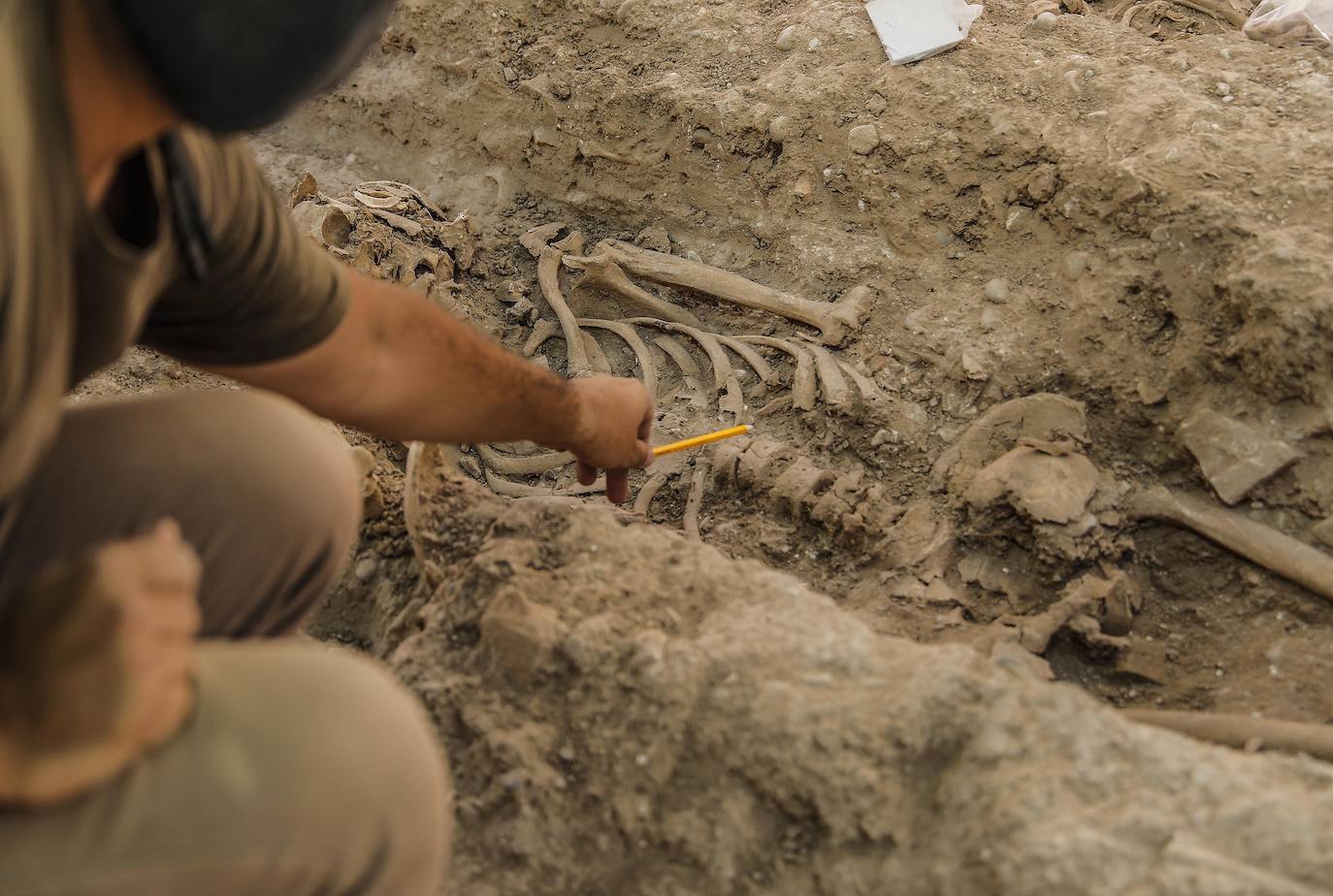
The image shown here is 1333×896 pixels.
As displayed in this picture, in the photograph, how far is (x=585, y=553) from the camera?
A: 93.1 inches

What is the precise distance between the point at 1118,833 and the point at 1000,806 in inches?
7.0

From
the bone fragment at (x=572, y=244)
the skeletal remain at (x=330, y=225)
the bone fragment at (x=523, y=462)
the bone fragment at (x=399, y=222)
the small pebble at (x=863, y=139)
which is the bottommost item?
the bone fragment at (x=523, y=462)

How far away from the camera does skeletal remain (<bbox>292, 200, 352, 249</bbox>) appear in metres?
3.74

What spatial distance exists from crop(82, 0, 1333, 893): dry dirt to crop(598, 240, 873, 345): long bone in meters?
0.06

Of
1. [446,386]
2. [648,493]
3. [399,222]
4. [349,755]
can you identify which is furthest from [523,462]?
[349,755]

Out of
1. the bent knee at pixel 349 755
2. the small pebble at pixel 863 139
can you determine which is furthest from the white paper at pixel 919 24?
the bent knee at pixel 349 755

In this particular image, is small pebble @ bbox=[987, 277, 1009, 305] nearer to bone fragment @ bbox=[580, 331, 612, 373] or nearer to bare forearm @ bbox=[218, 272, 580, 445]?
bone fragment @ bbox=[580, 331, 612, 373]

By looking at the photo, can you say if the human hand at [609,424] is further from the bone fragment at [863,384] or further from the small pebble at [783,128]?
the small pebble at [783,128]

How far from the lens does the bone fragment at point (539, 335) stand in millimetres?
Result: 3900

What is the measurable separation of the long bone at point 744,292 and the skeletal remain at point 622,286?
0.05 meters

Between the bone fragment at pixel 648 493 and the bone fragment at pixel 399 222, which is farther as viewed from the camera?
the bone fragment at pixel 399 222

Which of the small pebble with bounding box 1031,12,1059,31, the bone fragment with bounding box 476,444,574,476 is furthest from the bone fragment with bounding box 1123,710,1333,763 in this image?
the small pebble with bounding box 1031,12,1059,31

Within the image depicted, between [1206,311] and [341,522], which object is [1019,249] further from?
[341,522]

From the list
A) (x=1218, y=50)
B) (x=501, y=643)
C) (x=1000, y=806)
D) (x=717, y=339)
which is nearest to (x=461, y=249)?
(x=717, y=339)
